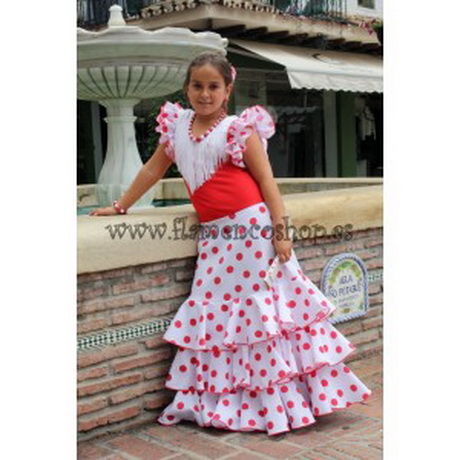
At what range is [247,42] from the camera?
11.6 m

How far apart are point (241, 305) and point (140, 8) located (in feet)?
32.9

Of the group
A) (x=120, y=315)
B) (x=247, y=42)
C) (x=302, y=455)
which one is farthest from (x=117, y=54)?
(x=247, y=42)

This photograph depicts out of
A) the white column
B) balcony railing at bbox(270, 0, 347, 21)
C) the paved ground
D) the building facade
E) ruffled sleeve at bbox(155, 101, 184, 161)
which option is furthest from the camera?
balcony railing at bbox(270, 0, 347, 21)

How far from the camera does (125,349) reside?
3.02 meters

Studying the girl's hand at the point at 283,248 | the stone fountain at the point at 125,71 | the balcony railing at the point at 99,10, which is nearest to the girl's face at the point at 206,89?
the girl's hand at the point at 283,248

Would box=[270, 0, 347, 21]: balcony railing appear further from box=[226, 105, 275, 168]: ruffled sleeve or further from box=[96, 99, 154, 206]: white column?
box=[226, 105, 275, 168]: ruffled sleeve

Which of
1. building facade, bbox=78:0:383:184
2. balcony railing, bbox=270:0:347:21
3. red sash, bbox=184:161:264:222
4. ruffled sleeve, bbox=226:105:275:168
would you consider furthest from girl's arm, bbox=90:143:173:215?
balcony railing, bbox=270:0:347:21

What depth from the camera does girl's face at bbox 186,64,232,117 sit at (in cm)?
302

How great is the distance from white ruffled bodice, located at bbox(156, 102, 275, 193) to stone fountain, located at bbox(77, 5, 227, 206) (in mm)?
1056

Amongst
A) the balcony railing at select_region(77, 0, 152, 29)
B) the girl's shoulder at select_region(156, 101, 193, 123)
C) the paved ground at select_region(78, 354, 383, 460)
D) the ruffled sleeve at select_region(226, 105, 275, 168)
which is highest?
the balcony railing at select_region(77, 0, 152, 29)

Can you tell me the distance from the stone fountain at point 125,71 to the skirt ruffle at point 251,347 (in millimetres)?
1447

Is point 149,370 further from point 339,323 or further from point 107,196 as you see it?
point 107,196

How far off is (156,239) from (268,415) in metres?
0.87

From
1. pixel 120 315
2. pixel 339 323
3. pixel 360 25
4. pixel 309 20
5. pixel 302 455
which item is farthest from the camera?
pixel 360 25
